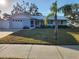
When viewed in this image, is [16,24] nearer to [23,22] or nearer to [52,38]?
[23,22]

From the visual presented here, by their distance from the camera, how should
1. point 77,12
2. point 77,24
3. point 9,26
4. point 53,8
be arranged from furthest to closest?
point 9,26 → point 77,24 → point 77,12 → point 53,8

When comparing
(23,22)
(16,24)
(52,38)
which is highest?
(23,22)

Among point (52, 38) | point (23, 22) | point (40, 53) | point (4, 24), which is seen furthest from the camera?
point (4, 24)

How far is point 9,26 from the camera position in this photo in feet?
161

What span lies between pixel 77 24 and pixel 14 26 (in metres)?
17.9

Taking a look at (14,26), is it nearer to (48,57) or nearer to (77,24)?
(77,24)

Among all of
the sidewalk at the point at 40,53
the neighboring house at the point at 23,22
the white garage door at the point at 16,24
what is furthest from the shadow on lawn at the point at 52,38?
the neighboring house at the point at 23,22

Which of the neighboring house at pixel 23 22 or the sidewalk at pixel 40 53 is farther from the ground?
the neighboring house at pixel 23 22

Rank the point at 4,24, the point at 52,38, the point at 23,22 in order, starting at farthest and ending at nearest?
the point at 4,24 < the point at 23,22 < the point at 52,38

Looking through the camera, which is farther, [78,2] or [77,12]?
[77,12]

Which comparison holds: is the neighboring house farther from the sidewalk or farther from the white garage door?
the sidewalk

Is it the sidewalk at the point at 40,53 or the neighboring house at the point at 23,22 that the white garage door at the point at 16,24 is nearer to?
the neighboring house at the point at 23,22

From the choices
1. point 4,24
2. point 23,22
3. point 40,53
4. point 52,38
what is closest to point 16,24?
point 23,22

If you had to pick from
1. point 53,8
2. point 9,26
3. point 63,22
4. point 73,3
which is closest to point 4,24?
point 9,26
